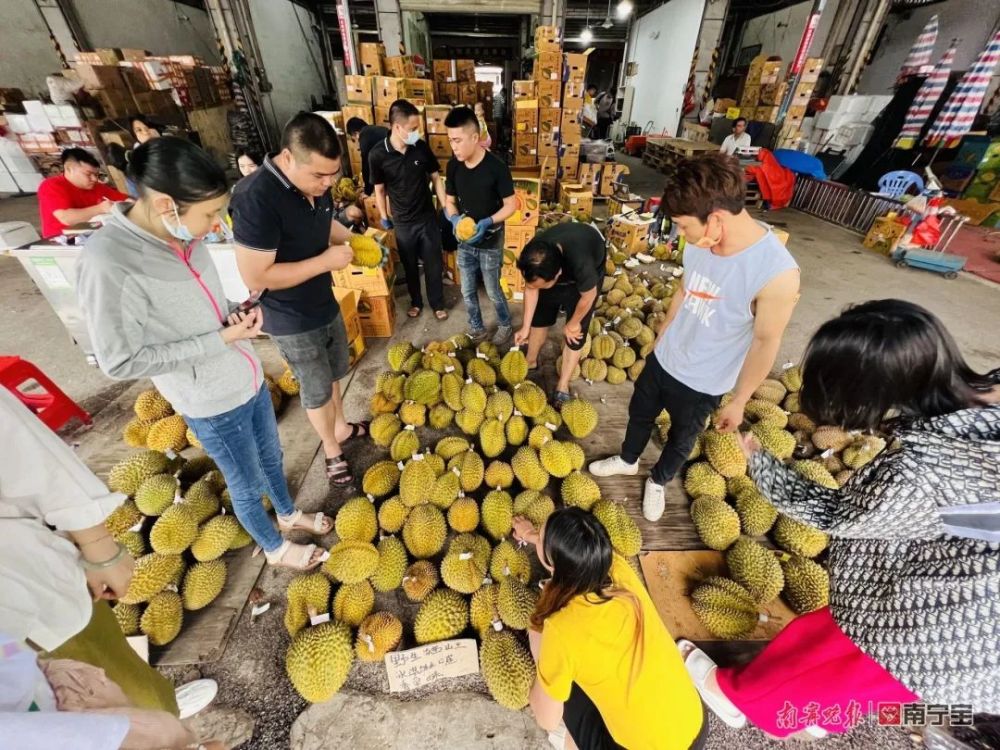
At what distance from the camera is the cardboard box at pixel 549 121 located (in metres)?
7.89

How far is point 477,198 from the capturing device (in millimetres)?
3760

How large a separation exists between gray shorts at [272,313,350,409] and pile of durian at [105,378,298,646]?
74 cm

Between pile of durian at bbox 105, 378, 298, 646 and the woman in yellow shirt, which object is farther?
pile of durian at bbox 105, 378, 298, 646

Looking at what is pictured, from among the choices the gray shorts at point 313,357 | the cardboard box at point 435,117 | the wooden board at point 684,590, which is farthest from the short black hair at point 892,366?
the cardboard box at point 435,117

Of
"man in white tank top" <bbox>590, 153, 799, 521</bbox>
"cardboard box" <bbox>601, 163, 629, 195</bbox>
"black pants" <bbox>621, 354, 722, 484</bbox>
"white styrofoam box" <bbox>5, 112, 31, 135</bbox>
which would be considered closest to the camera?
"man in white tank top" <bbox>590, 153, 799, 521</bbox>

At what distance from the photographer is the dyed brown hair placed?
169 centimetres

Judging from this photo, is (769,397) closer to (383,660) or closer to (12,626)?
(383,660)

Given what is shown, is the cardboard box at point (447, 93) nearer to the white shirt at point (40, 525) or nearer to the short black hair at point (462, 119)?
the short black hair at point (462, 119)

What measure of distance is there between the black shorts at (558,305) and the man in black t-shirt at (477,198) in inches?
28.0

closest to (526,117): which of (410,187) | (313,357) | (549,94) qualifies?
(549,94)

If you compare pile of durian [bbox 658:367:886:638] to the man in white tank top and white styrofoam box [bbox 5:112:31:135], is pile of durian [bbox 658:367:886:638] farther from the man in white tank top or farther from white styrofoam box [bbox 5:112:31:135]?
white styrofoam box [bbox 5:112:31:135]

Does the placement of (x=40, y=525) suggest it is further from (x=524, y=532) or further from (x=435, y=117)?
(x=435, y=117)

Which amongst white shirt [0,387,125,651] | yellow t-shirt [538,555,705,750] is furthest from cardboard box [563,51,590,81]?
white shirt [0,387,125,651]

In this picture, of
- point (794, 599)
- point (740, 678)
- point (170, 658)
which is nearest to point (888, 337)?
point (740, 678)
